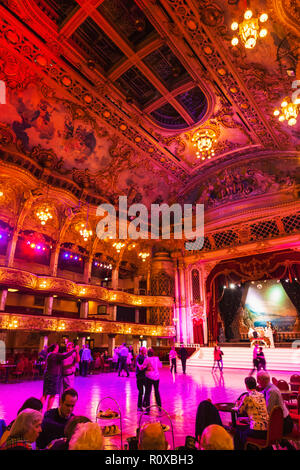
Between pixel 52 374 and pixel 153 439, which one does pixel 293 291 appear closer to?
pixel 52 374

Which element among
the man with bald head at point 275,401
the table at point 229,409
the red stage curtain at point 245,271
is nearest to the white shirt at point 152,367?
the table at point 229,409

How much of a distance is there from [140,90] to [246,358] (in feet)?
51.9

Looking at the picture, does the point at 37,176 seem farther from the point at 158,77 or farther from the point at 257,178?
the point at 257,178

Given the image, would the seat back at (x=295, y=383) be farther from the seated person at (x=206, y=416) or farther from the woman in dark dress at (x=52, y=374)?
the woman in dark dress at (x=52, y=374)

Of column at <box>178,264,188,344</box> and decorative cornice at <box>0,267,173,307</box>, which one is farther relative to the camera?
column at <box>178,264,188,344</box>

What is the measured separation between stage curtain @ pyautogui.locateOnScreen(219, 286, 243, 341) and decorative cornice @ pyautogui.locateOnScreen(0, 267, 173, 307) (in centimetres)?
394

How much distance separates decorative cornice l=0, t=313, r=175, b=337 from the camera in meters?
12.7

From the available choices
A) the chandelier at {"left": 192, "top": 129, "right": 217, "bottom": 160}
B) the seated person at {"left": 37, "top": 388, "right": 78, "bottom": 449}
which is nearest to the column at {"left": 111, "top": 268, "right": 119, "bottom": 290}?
the chandelier at {"left": 192, "top": 129, "right": 217, "bottom": 160}

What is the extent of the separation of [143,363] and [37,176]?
38.6 feet

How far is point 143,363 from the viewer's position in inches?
249

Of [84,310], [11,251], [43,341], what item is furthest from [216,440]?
[84,310]

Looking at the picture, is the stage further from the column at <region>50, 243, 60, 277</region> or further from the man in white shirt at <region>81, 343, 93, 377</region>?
the column at <region>50, 243, 60, 277</region>

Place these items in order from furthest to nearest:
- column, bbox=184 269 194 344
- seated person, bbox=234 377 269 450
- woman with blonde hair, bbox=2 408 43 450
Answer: column, bbox=184 269 194 344 → seated person, bbox=234 377 269 450 → woman with blonde hair, bbox=2 408 43 450
